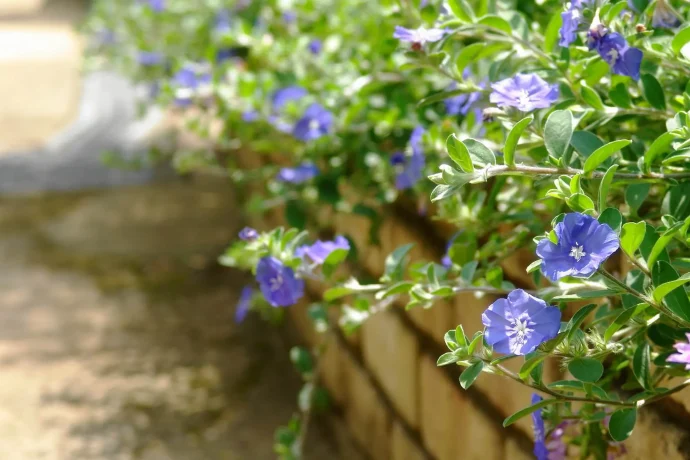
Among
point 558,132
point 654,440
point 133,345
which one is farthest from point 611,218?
point 133,345

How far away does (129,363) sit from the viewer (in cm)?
242

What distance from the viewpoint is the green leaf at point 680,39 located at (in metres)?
0.81

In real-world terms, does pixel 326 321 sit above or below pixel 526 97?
below

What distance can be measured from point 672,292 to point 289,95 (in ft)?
3.41

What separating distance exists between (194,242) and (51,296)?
629mm

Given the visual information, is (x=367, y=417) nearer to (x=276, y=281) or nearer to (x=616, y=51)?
(x=276, y=281)

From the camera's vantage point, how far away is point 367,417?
180 centimetres

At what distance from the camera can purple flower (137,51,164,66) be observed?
9.24 ft

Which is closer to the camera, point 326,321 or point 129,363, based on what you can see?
point 326,321

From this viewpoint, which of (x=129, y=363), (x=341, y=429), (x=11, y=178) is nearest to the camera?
(x=341, y=429)

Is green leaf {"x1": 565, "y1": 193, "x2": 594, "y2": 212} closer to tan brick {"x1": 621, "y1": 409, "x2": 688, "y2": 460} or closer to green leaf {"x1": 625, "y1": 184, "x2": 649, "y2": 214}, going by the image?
green leaf {"x1": 625, "y1": 184, "x2": 649, "y2": 214}

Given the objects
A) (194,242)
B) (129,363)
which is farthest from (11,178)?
(129,363)

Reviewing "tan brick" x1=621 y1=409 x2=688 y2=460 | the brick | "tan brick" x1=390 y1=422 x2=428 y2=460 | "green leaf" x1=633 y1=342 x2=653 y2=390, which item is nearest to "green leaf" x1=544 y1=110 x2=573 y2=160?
"green leaf" x1=633 y1=342 x2=653 y2=390

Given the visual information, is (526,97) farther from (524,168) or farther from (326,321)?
(326,321)
